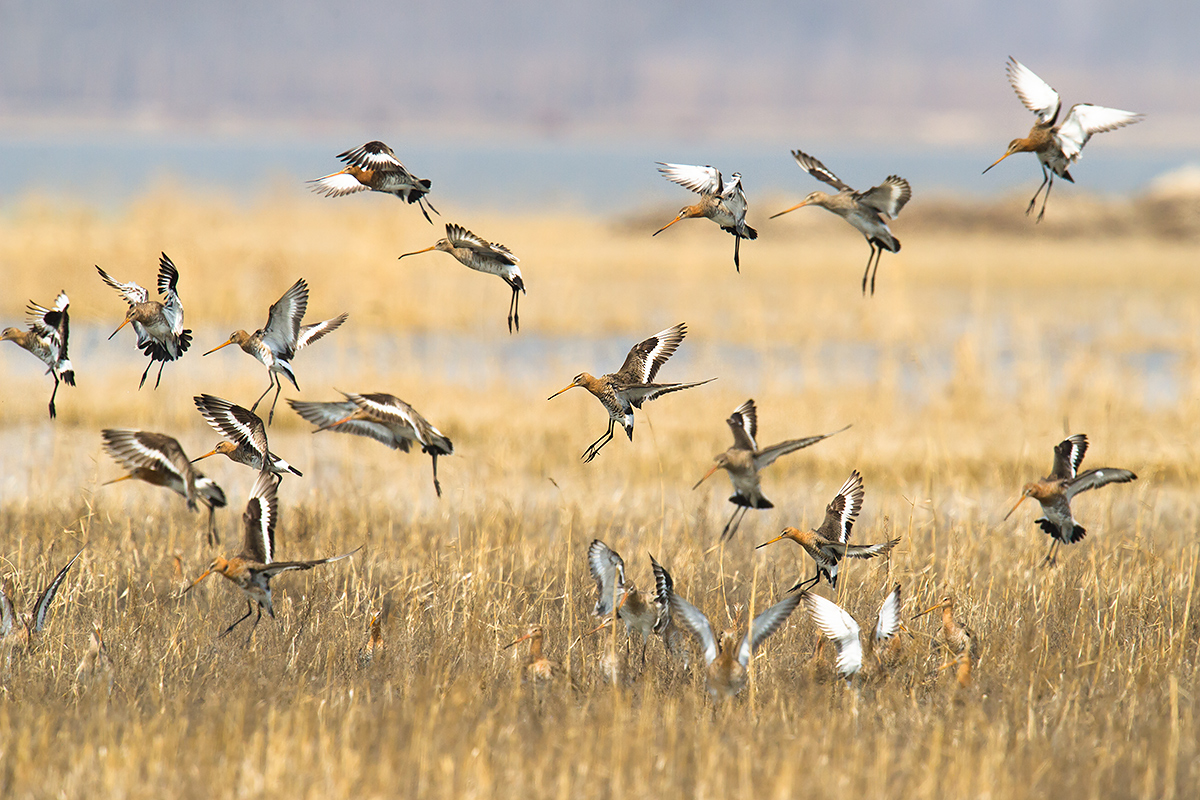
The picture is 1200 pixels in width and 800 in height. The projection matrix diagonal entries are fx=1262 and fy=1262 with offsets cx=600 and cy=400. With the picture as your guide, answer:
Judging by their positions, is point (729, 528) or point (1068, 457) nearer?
point (1068, 457)

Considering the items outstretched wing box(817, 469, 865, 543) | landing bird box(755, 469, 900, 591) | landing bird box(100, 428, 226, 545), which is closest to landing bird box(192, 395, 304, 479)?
landing bird box(100, 428, 226, 545)

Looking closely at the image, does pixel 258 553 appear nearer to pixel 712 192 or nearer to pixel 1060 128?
pixel 712 192

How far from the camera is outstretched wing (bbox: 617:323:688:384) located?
566 centimetres

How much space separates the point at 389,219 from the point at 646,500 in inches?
684

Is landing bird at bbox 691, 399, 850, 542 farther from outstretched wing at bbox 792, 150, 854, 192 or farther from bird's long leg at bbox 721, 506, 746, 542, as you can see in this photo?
outstretched wing at bbox 792, 150, 854, 192

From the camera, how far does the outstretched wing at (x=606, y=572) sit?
6375 mm

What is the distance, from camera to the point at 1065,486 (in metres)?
6.40

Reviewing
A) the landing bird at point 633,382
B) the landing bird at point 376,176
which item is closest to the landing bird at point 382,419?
the landing bird at point 633,382

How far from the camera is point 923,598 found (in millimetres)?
8156

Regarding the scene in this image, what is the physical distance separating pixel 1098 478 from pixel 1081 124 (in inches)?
71.3

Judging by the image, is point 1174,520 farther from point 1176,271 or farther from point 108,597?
point 1176,271

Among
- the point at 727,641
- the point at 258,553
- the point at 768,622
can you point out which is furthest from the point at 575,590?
the point at 258,553

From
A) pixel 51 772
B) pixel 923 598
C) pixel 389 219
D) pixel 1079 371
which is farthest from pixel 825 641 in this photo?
pixel 389 219

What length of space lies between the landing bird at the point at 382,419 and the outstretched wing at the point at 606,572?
47.0 inches
